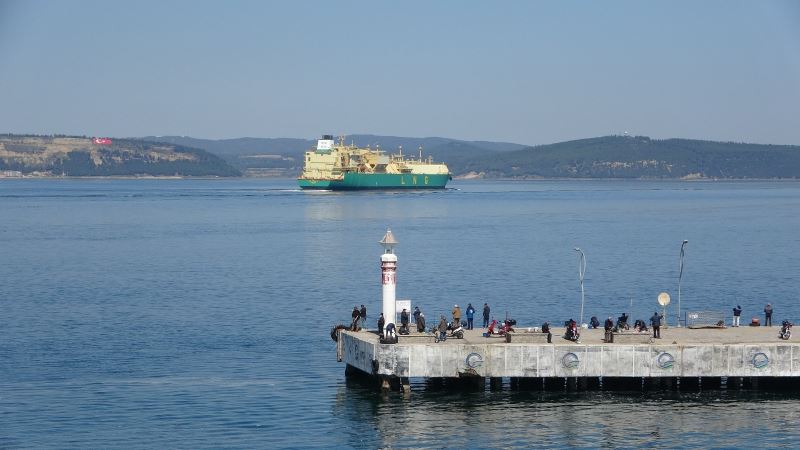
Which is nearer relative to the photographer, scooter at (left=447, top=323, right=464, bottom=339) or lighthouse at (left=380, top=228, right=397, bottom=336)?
scooter at (left=447, top=323, right=464, bottom=339)

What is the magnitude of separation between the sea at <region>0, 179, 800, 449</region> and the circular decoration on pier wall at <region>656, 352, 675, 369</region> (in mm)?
1202

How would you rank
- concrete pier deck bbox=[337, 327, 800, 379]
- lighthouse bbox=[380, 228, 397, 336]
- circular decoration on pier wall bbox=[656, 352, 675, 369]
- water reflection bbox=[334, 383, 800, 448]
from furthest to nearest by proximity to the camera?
lighthouse bbox=[380, 228, 397, 336]
circular decoration on pier wall bbox=[656, 352, 675, 369]
concrete pier deck bbox=[337, 327, 800, 379]
water reflection bbox=[334, 383, 800, 448]

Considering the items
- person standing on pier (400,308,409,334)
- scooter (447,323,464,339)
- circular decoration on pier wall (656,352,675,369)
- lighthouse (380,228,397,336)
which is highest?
lighthouse (380,228,397,336)

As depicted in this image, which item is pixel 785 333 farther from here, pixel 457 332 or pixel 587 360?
pixel 457 332

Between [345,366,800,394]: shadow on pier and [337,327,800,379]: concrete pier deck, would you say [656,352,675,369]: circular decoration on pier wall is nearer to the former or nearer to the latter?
[337,327,800,379]: concrete pier deck

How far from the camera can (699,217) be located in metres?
156

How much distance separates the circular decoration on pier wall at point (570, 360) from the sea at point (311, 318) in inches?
47.2

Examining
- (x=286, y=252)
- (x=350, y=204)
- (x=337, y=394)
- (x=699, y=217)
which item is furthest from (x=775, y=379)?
(x=350, y=204)

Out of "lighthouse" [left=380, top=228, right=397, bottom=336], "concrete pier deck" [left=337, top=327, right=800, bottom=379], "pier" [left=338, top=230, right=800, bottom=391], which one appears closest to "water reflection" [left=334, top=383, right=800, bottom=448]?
"pier" [left=338, top=230, right=800, bottom=391]

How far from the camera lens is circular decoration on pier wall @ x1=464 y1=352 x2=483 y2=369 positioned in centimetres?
3922

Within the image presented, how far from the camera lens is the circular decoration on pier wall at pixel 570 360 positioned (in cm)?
3922

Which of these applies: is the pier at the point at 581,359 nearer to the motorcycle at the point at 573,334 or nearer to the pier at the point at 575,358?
the pier at the point at 575,358

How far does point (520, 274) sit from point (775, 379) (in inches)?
1537

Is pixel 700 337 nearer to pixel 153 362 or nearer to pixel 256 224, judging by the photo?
pixel 153 362
